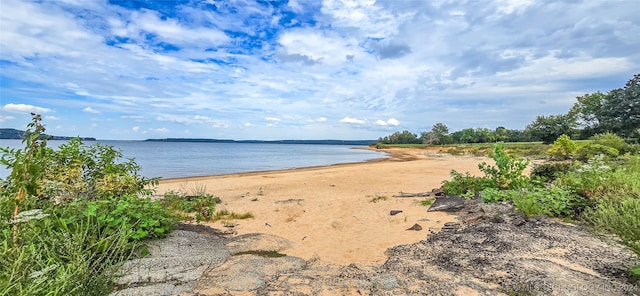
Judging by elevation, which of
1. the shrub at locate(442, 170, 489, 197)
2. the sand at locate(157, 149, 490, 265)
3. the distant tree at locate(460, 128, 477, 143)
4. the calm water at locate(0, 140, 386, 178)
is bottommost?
the calm water at locate(0, 140, 386, 178)

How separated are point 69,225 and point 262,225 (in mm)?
3654

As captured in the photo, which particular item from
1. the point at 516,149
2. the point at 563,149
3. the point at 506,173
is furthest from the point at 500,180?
the point at 516,149

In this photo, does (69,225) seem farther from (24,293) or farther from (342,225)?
(342,225)

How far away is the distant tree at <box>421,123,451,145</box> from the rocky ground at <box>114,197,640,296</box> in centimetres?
9015

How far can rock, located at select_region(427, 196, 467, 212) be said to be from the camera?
7896mm

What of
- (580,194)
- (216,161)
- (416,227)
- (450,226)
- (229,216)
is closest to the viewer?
(450,226)

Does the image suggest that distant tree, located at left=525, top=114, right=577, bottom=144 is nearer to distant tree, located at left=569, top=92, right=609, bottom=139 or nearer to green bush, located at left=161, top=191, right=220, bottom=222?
distant tree, located at left=569, top=92, right=609, bottom=139

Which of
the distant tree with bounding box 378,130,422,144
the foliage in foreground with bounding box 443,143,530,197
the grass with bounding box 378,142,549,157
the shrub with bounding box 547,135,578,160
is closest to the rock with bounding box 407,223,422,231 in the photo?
the foliage in foreground with bounding box 443,143,530,197

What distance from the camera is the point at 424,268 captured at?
4289 mm

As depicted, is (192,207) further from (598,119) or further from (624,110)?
(598,119)

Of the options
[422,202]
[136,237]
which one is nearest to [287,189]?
[422,202]

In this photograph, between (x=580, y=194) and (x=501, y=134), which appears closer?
(x=580, y=194)

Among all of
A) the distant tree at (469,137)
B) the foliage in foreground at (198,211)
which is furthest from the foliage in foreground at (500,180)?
the distant tree at (469,137)

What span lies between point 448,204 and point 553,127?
48.2m
